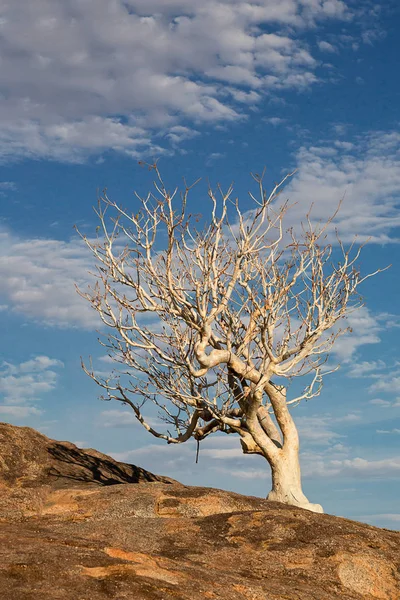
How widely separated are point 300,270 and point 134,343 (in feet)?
24.4

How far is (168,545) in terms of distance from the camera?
1564 centimetres

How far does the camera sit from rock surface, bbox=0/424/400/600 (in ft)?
38.5

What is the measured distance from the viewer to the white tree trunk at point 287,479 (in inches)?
987

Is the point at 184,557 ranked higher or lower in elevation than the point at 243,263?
lower

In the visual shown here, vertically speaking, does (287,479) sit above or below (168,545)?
above

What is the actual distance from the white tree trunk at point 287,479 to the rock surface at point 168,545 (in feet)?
12.6

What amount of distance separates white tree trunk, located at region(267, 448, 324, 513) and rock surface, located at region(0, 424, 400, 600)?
3.85 metres

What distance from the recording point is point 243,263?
2675cm

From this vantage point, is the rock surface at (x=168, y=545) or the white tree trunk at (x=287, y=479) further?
the white tree trunk at (x=287, y=479)

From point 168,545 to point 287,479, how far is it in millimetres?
10640

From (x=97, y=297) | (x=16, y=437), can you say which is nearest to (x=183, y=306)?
(x=97, y=297)

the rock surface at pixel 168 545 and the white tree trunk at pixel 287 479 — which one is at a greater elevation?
the white tree trunk at pixel 287 479

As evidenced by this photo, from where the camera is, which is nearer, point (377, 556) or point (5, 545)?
point (5, 545)

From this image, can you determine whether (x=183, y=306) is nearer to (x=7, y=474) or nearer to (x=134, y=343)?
(x=134, y=343)
